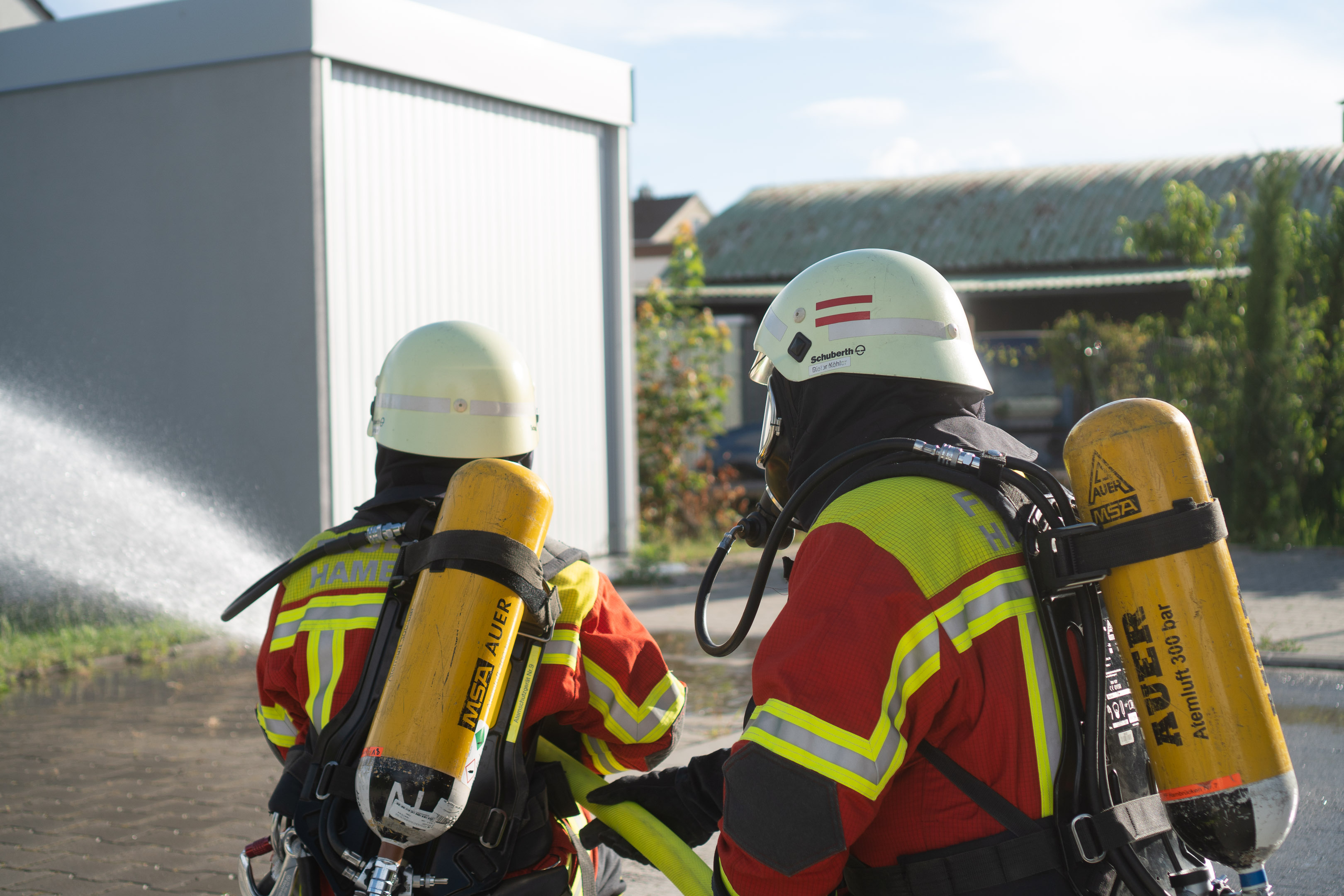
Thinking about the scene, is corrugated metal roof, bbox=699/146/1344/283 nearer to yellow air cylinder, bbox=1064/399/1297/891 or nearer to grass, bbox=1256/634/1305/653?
grass, bbox=1256/634/1305/653

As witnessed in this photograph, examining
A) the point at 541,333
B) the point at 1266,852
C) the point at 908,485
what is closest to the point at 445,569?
the point at 908,485

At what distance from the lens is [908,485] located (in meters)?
1.83

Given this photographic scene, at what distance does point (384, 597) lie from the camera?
7.81 feet

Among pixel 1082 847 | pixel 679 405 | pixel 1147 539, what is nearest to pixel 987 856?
pixel 1082 847

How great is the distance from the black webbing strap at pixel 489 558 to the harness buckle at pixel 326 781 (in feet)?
1.32

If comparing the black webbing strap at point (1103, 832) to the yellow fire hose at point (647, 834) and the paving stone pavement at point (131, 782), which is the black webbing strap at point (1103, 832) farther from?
the paving stone pavement at point (131, 782)

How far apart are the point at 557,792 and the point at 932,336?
1166mm

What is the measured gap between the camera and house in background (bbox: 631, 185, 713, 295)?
141 ft

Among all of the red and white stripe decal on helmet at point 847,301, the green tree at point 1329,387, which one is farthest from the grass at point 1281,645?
the red and white stripe decal on helmet at point 847,301

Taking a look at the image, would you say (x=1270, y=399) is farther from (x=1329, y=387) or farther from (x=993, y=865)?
(x=993, y=865)

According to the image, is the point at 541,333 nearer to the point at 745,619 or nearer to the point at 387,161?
the point at 387,161

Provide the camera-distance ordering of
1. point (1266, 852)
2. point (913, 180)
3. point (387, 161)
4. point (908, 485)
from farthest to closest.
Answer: point (913, 180) < point (387, 161) < point (908, 485) < point (1266, 852)

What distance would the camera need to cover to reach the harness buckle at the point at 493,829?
2.24 metres

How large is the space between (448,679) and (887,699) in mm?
773
